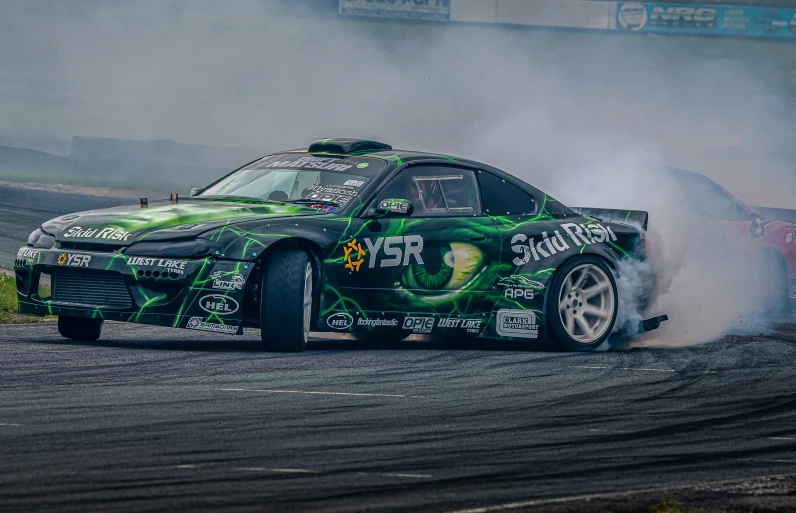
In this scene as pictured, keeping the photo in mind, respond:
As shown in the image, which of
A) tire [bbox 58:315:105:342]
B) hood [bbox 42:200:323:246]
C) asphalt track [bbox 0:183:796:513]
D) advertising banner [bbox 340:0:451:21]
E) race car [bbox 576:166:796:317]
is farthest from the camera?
advertising banner [bbox 340:0:451:21]

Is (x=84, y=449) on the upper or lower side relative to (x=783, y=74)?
lower

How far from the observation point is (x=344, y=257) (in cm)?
872

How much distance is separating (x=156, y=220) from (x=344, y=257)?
1.25 metres

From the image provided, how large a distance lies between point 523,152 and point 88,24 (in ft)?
42.5

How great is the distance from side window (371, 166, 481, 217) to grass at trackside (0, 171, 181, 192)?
17.3 meters

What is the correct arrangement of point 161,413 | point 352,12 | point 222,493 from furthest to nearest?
point 352,12 → point 161,413 → point 222,493

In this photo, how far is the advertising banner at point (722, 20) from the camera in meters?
37.9

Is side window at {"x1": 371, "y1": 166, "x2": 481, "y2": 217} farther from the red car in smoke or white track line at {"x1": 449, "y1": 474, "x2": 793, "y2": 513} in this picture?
white track line at {"x1": 449, "y1": 474, "x2": 793, "y2": 513}

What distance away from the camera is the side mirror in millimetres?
8906

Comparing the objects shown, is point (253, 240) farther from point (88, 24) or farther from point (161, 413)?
point (88, 24)

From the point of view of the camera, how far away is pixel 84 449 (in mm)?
5289

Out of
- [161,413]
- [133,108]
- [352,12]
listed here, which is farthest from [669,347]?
[352,12]

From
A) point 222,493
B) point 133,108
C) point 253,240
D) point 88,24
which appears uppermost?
point 88,24

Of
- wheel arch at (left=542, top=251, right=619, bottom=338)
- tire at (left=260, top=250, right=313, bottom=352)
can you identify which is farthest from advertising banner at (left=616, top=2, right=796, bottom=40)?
tire at (left=260, top=250, right=313, bottom=352)
